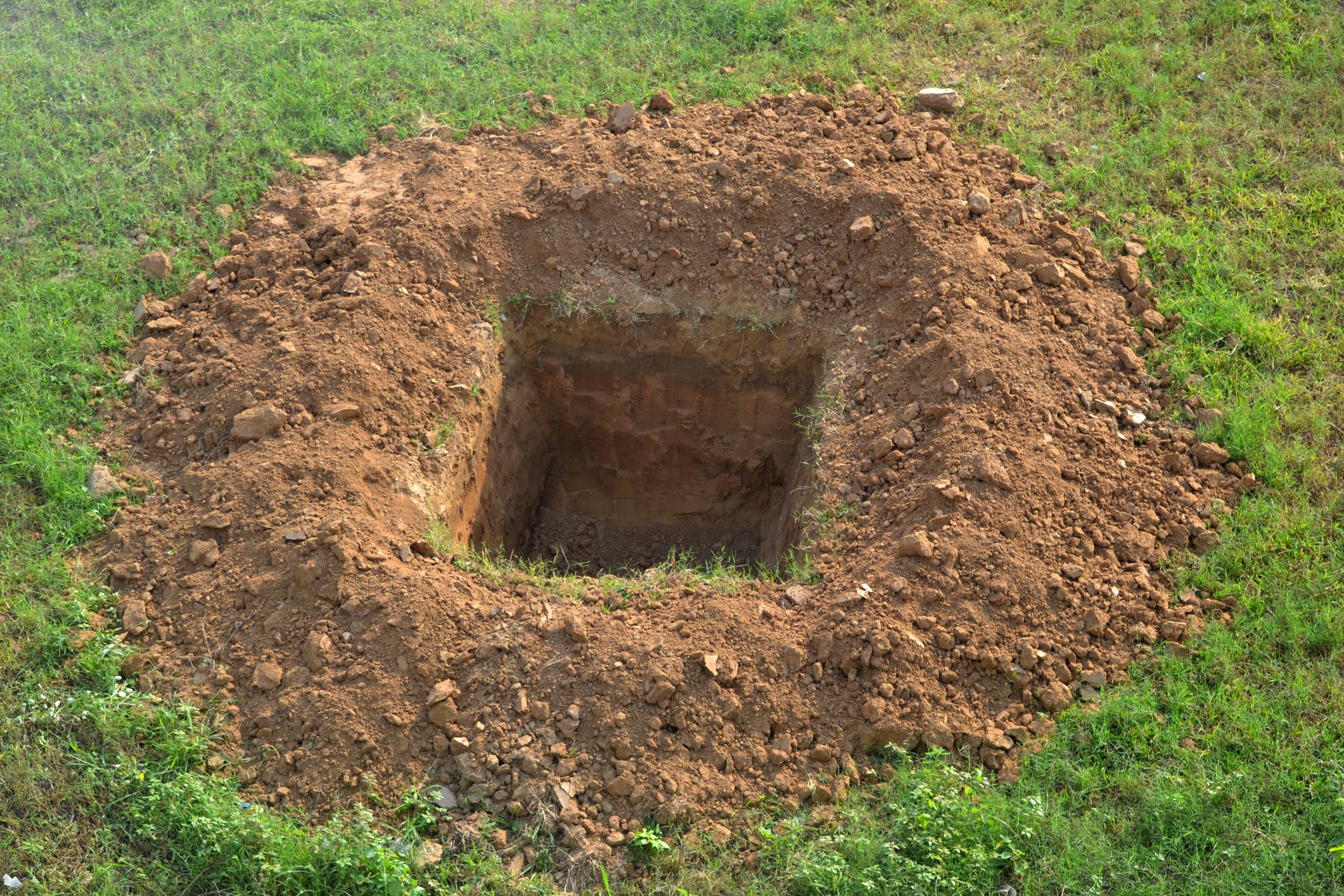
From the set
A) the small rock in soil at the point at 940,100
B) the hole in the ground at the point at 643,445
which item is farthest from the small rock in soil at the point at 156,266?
the small rock in soil at the point at 940,100

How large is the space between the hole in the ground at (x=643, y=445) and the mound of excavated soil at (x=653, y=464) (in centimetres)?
2

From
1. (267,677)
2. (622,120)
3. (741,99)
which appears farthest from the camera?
(741,99)

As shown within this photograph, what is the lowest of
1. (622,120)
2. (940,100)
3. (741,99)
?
(622,120)

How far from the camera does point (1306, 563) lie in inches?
186

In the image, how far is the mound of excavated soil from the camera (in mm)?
4289

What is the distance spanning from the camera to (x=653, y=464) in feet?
22.2

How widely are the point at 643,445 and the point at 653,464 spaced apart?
16cm

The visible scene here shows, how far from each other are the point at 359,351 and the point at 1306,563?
4425 mm

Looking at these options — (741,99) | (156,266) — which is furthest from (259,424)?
(741,99)

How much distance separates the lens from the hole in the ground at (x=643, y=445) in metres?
5.92

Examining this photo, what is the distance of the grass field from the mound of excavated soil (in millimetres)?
238

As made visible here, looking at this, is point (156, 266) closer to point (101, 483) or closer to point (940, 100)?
point (101, 483)

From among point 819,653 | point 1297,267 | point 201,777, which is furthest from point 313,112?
point 1297,267

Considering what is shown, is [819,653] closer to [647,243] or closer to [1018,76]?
[647,243]
